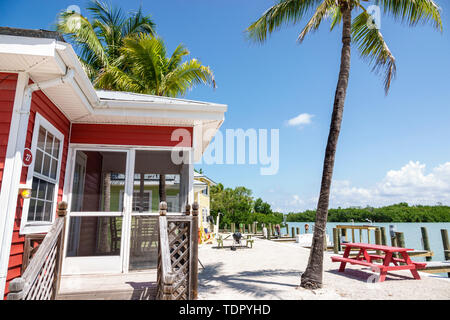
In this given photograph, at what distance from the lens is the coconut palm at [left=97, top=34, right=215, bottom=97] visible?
12.3 meters

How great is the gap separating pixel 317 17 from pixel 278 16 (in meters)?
1.00

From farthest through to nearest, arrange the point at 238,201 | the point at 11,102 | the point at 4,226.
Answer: the point at 238,201 → the point at 11,102 → the point at 4,226

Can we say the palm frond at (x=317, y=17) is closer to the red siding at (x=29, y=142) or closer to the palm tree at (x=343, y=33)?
the palm tree at (x=343, y=33)

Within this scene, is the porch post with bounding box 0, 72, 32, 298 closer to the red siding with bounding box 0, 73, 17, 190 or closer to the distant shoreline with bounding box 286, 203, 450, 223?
the red siding with bounding box 0, 73, 17, 190

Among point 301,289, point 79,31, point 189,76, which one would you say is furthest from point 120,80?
point 301,289

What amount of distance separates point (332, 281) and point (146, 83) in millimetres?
11351

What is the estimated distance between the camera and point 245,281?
21.1 feet

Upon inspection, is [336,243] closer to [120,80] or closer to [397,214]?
[120,80]

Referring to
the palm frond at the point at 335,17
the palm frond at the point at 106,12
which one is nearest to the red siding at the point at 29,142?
A: the palm frond at the point at 335,17

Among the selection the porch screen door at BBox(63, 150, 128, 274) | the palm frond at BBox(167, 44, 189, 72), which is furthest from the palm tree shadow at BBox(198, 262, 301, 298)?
the palm frond at BBox(167, 44, 189, 72)

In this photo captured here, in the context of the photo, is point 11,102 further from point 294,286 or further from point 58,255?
point 294,286

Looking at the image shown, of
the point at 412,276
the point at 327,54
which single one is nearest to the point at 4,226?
the point at 412,276
